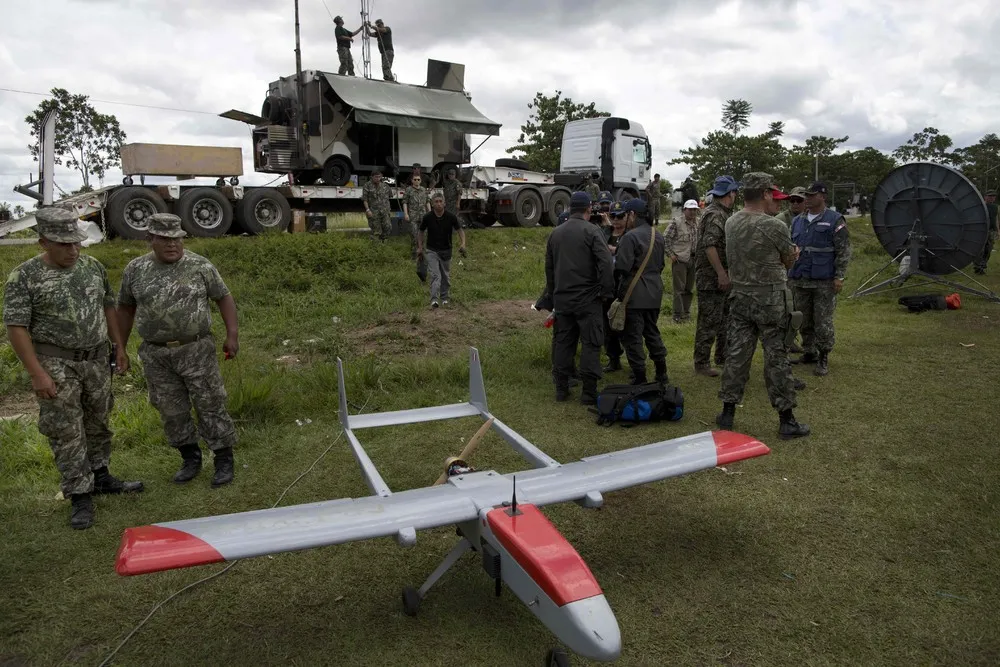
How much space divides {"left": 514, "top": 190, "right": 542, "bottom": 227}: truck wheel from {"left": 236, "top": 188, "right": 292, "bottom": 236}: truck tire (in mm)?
5586

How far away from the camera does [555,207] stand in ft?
54.1

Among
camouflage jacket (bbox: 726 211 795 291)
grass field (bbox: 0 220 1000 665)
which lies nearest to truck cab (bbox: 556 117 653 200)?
grass field (bbox: 0 220 1000 665)

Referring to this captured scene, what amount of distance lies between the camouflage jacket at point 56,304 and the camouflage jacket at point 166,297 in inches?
8.4

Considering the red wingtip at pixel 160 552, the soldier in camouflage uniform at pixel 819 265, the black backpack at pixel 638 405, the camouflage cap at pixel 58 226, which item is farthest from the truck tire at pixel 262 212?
the red wingtip at pixel 160 552

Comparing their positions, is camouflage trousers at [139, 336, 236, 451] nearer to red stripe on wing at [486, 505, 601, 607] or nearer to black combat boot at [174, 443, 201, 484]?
black combat boot at [174, 443, 201, 484]

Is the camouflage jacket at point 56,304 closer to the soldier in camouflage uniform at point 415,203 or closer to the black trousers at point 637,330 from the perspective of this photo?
the black trousers at point 637,330

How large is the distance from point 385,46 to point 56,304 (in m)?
12.6

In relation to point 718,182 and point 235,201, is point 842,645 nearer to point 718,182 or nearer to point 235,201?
point 718,182

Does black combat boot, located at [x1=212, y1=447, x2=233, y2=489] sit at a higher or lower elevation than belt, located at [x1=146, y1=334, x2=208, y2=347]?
lower

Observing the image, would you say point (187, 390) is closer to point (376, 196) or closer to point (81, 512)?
point (81, 512)

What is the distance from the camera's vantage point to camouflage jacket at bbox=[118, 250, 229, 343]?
4.00 meters

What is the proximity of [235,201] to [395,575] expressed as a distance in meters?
10.5

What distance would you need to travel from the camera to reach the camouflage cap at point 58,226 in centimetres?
358

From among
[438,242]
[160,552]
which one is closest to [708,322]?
[438,242]
